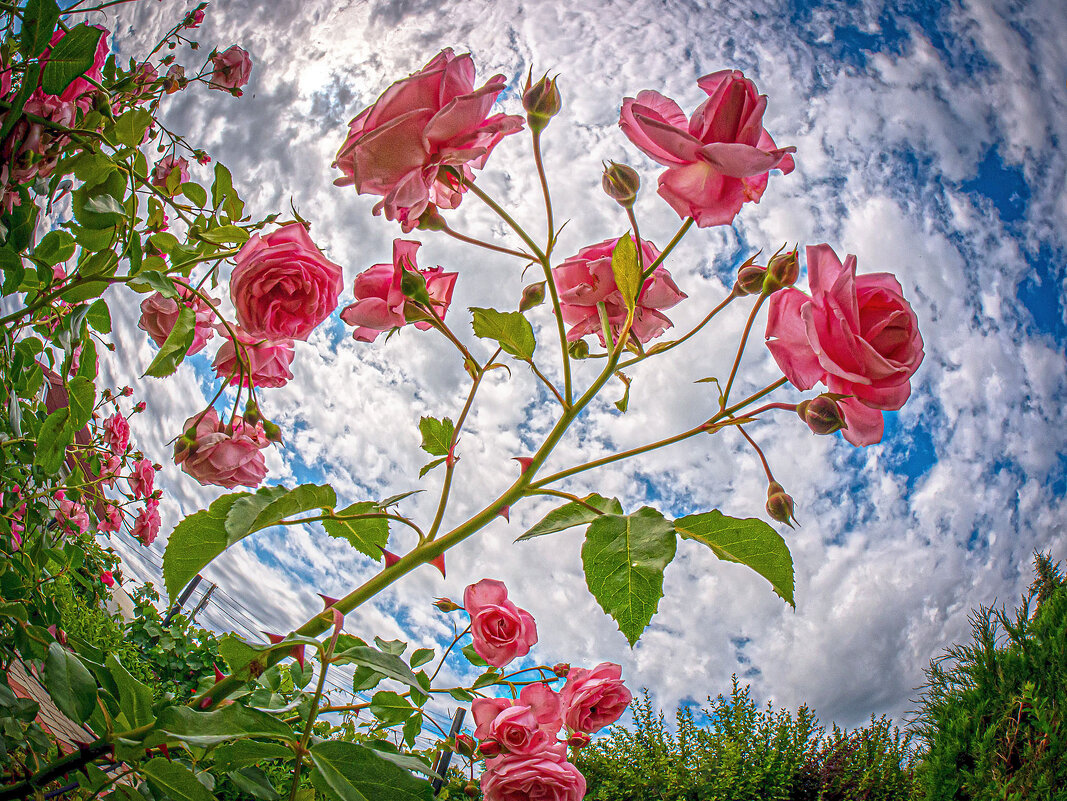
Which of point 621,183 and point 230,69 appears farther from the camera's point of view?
point 230,69

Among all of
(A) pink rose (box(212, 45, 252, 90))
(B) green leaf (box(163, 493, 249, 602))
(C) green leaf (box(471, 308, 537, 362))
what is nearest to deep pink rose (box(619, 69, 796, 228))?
(C) green leaf (box(471, 308, 537, 362))

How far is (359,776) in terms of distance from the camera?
345 mm

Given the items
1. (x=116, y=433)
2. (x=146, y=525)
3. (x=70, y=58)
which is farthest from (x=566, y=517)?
(x=146, y=525)

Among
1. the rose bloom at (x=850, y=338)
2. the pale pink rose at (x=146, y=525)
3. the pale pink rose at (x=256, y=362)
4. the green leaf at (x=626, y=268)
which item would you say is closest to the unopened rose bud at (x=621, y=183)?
the green leaf at (x=626, y=268)

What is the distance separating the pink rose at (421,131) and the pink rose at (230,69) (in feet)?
3.54

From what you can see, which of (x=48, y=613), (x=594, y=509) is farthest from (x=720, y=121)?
(x=48, y=613)

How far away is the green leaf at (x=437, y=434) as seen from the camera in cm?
52

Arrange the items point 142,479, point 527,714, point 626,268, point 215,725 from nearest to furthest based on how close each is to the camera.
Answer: point 215,725 < point 626,268 < point 527,714 < point 142,479

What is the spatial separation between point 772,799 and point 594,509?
386cm

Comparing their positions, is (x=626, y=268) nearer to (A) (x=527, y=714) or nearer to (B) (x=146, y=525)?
(A) (x=527, y=714)

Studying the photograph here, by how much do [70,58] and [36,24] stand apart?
3cm

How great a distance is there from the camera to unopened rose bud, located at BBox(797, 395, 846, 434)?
0.42 m

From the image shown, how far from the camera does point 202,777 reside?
0.47 m

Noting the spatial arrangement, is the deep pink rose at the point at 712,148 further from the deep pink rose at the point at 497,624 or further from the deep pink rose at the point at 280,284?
the deep pink rose at the point at 497,624
